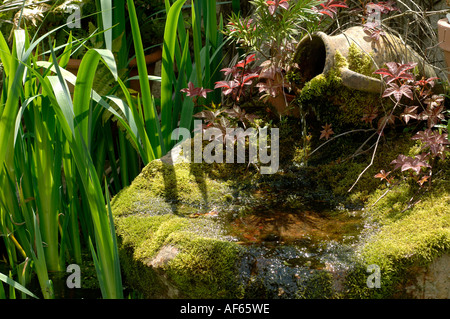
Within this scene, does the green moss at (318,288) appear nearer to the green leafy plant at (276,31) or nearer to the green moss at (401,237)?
the green moss at (401,237)

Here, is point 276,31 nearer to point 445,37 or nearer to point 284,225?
point 445,37

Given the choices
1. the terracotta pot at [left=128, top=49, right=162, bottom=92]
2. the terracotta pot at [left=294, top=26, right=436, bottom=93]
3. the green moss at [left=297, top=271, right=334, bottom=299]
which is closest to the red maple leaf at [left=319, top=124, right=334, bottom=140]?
the terracotta pot at [left=294, top=26, right=436, bottom=93]

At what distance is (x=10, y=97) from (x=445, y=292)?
65.2 inches

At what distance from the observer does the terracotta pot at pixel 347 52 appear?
2.15m

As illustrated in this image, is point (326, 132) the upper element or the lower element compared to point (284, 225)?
upper

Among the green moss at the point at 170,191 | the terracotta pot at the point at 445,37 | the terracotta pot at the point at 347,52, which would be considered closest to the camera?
the green moss at the point at 170,191

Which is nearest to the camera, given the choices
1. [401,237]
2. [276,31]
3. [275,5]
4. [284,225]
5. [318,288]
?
[318,288]

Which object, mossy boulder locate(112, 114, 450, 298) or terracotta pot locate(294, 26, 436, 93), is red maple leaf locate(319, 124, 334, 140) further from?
terracotta pot locate(294, 26, 436, 93)

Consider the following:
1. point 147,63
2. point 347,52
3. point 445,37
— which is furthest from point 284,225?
point 147,63

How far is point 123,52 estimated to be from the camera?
270 centimetres

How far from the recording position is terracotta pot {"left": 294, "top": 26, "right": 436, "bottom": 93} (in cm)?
215

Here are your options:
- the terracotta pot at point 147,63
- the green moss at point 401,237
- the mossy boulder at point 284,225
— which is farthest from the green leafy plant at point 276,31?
the terracotta pot at point 147,63

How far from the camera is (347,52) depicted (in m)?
2.25

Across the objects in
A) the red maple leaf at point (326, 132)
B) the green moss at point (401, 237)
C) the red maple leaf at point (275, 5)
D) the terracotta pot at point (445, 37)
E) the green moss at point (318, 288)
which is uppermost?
the red maple leaf at point (275, 5)
